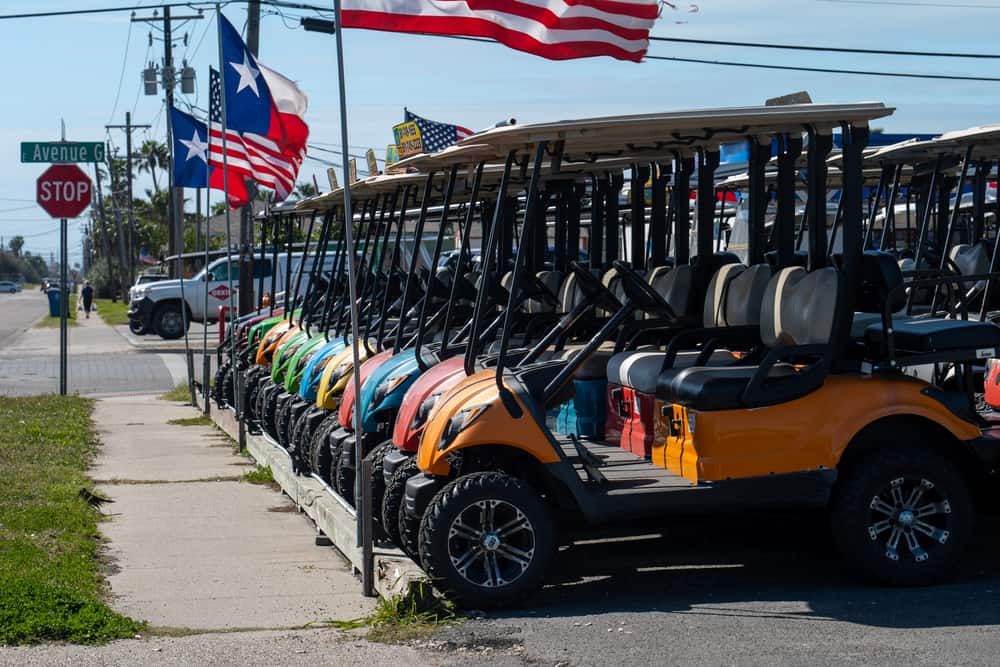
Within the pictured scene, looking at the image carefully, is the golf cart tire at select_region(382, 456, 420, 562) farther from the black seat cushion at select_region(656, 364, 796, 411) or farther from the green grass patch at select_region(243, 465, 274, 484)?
the green grass patch at select_region(243, 465, 274, 484)

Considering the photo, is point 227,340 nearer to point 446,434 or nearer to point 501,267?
point 501,267

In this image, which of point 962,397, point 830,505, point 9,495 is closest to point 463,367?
point 830,505

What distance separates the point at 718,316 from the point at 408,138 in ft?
37.7

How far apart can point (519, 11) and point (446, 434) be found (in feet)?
10.8

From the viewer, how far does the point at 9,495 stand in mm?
10055

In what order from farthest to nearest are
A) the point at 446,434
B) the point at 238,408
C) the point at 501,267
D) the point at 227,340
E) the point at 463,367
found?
1. the point at 227,340
2. the point at 238,408
3. the point at 501,267
4. the point at 463,367
5. the point at 446,434

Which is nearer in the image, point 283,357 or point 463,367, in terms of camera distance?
point 463,367

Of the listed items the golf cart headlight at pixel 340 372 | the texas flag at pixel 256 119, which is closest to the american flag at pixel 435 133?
the texas flag at pixel 256 119

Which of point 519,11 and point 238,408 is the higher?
point 519,11

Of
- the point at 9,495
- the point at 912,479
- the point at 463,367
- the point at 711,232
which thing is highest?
the point at 711,232

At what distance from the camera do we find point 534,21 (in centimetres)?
897

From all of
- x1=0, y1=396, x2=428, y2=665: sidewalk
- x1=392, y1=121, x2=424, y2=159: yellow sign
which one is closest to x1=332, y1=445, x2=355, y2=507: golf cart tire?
x1=0, y1=396, x2=428, y2=665: sidewalk

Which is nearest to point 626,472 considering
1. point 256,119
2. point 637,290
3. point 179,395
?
point 637,290

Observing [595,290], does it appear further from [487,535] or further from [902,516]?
[902,516]
